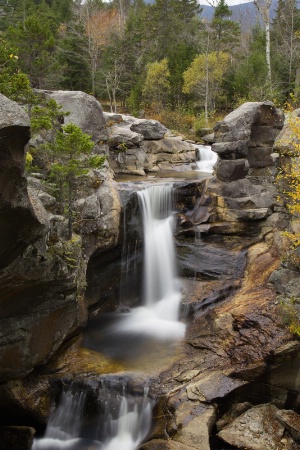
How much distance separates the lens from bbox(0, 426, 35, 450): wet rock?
962cm

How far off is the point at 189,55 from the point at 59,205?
93.9 feet

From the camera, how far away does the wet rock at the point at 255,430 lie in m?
9.02

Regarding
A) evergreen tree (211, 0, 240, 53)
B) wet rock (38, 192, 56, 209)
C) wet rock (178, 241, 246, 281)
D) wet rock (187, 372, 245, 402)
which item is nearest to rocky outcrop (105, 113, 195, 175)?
wet rock (178, 241, 246, 281)

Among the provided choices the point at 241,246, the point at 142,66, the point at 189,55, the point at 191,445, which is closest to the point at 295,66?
the point at 189,55

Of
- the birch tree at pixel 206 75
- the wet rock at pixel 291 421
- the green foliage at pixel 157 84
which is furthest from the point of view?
the green foliage at pixel 157 84

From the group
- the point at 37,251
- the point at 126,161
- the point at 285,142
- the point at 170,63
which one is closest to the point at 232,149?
the point at 285,142

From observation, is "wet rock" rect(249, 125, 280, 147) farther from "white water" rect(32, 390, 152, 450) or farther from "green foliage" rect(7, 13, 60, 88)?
"green foliage" rect(7, 13, 60, 88)

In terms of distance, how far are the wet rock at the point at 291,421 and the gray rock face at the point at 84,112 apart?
1274 cm

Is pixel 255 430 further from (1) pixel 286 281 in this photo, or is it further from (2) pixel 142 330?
(2) pixel 142 330

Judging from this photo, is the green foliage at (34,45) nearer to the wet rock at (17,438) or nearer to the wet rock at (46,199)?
the wet rock at (46,199)

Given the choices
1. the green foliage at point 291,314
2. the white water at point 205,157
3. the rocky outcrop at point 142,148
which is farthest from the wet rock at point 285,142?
the rocky outcrop at point 142,148

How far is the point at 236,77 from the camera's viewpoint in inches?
1260

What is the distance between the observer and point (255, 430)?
366 inches

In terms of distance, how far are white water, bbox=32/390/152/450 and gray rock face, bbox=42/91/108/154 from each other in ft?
37.0
